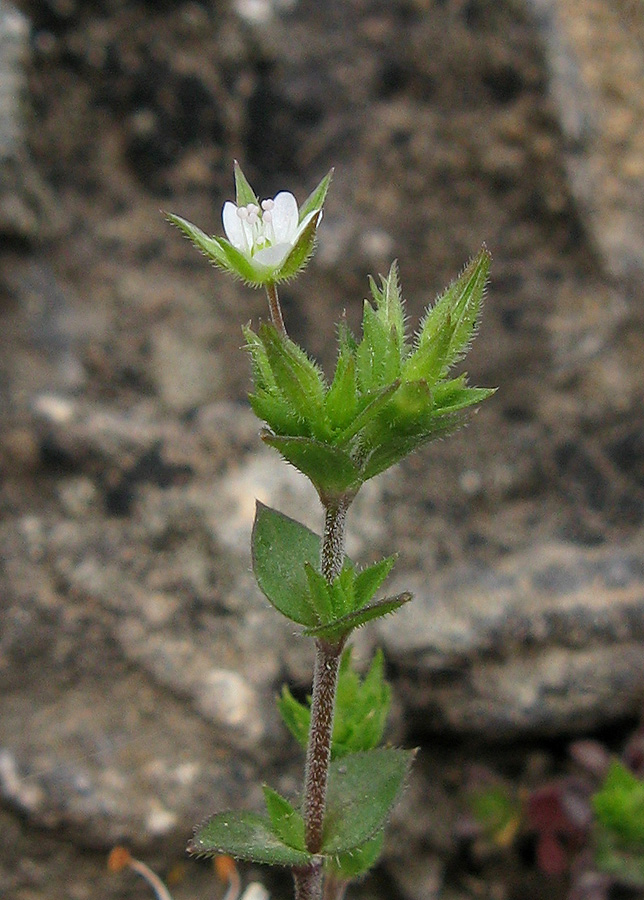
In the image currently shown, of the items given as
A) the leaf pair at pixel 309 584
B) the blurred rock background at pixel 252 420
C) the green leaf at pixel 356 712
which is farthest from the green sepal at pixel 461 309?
the blurred rock background at pixel 252 420

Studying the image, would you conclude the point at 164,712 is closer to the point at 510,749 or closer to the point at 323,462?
the point at 510,749

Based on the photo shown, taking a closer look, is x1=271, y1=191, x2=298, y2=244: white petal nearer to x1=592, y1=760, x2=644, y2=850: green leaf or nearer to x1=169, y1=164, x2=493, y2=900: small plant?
x1=169, y1=164, x2=493, y2=900: small plant

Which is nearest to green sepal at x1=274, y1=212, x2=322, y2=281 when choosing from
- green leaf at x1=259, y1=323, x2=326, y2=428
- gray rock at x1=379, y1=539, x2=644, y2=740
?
green leaf at x1=259, y1=323, x2=326, y2=428

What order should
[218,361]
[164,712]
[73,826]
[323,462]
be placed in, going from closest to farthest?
[323,462]
[73,826]
[164,712]
[218,361]

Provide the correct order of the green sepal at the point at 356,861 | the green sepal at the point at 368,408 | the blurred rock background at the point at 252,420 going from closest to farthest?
the green sepal at the point at 368,408 < the green sepal at the point at 356,861 < the blurred rock background at the point at 252,420

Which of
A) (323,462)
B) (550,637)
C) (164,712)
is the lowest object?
(323,462)

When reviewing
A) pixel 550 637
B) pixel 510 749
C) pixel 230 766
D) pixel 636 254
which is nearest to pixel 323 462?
pixel 230 766

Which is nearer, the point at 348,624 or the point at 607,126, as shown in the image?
the point at 348,624

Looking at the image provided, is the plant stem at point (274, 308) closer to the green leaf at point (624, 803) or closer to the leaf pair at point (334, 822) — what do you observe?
the leaf pair at point (334, 822)
